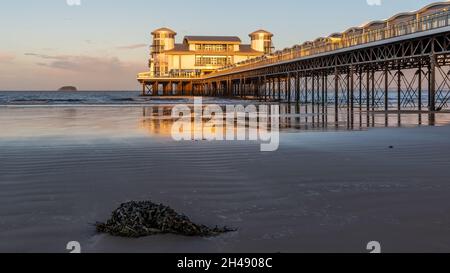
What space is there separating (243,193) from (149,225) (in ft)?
6.50

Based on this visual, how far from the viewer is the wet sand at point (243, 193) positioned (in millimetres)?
4552

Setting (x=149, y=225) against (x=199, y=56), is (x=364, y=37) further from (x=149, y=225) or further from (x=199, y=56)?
(x=199, y=56)

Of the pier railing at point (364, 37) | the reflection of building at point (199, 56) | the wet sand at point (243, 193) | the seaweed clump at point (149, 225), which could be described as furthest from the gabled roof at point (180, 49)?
the seaweed clump at point (149, 225)

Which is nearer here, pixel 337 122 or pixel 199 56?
pixel 337 122

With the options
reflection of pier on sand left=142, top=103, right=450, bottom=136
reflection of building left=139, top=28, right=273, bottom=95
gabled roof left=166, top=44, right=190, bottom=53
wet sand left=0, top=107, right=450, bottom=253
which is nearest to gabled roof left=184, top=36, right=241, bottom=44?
reflection of building left=139, top=28, right=273, bottom=95

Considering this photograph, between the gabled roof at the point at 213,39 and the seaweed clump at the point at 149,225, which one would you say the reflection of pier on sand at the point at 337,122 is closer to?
the seaweed clump at the point at 149,225

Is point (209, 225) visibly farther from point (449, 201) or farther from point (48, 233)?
point (449, 201)

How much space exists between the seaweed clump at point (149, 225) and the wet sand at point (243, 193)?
0.13 metres

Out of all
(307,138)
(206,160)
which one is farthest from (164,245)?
(307,138)

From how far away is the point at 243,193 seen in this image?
664 cm

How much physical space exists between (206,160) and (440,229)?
5.60 m

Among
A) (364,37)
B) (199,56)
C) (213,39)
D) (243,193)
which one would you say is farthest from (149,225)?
(213,39)

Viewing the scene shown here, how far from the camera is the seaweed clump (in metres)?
4.74

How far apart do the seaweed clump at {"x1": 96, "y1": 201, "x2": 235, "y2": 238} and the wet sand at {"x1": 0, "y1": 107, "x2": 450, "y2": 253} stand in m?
0.13
